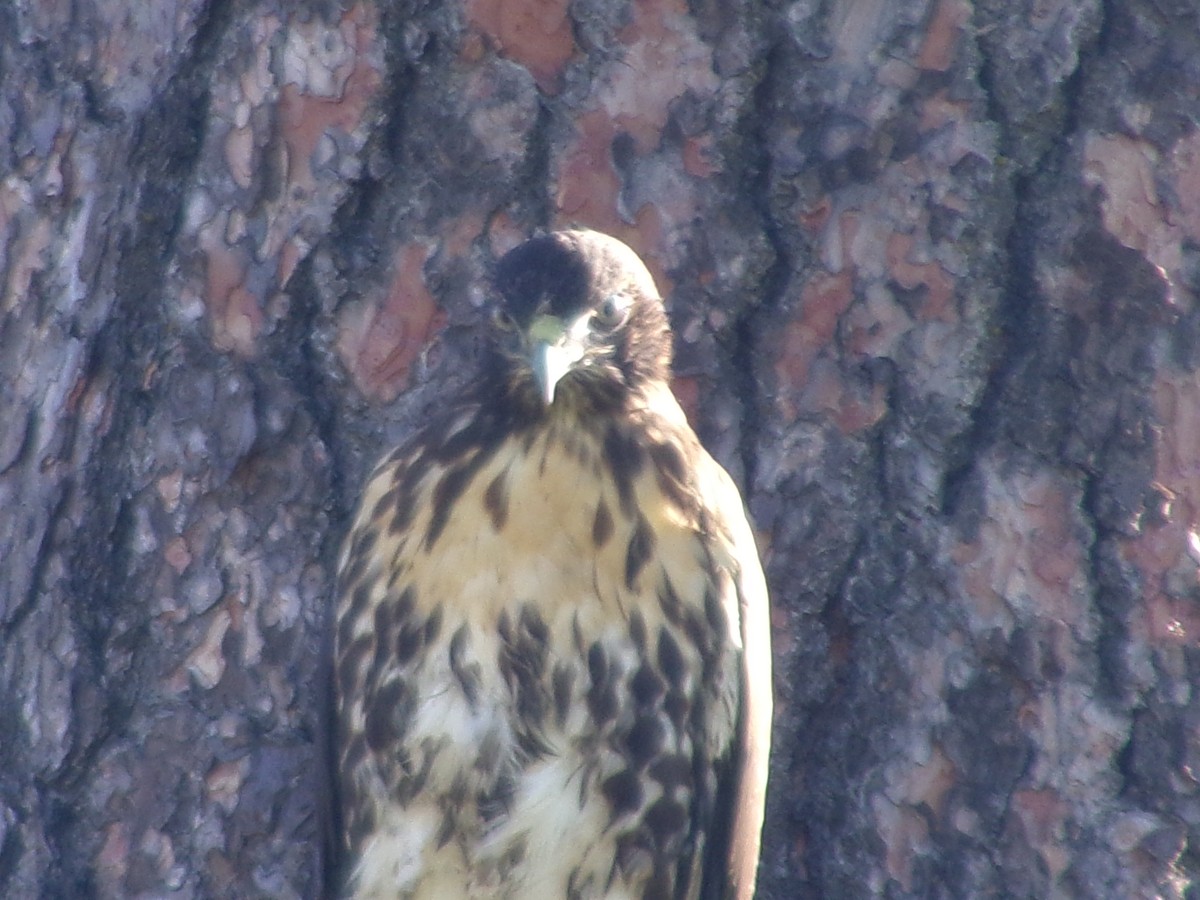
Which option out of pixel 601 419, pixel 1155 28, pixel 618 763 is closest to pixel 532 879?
pixel 618 763

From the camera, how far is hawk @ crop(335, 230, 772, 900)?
10.5ft

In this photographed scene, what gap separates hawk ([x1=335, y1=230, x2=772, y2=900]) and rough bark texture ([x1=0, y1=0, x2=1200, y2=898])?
10 centimetres

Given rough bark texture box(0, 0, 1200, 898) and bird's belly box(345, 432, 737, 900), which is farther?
bird's belly box(345, 432, 737, 900)

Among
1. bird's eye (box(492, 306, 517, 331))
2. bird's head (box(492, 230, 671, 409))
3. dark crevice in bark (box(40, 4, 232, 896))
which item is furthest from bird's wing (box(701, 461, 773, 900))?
dark crevice in bark (box(40, 4, 232, 896))

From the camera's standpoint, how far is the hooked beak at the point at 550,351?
9.73 feet

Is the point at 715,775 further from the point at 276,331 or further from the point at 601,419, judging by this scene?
the point at 276,331

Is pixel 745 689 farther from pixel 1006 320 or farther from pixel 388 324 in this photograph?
pixel 388 324

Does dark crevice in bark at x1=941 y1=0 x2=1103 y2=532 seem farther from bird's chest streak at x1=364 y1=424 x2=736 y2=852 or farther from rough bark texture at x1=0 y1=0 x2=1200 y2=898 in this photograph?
bird's chest streak at x1=364 y1=424 x2=736 y2=852

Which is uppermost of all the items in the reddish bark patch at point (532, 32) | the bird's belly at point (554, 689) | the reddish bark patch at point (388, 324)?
the reddish bark patch at point (532, 32)

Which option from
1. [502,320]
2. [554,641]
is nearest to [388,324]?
[502,320]

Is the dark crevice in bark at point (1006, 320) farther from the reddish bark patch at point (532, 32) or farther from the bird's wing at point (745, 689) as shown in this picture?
the reddish bark patch at point (532, 32)

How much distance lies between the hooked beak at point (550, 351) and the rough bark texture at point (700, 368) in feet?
0.71

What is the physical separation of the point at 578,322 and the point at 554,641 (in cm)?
65

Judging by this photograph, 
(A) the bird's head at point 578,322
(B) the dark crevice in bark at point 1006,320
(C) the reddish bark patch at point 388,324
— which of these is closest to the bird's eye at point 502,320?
(A) the bird's head at point 578,322
